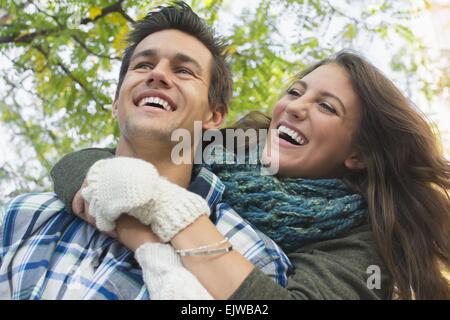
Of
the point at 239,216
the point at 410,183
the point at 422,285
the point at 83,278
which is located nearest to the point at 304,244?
the point at 239,216

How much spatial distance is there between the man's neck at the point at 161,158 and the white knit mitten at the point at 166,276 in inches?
21.9

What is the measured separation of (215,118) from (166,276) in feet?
3.42

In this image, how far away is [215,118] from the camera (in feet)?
7.23

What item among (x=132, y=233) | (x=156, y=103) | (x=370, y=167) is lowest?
(x=132, y=233)

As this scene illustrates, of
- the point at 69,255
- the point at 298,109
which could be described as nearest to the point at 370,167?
the point at 298,109

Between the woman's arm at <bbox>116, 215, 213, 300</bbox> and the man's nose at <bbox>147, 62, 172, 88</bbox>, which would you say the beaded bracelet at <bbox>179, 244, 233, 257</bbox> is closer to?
the woman's arm at <bbox>116, 215, 213, 300</bbox>

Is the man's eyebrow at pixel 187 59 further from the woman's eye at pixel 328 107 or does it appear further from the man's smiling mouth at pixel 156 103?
the woman's eye at pixel 328 107

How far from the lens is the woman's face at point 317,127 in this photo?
202cm

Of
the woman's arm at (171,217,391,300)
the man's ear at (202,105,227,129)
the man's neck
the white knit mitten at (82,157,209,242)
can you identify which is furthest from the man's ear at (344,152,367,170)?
the white knit mitten at (82,157,209,242)

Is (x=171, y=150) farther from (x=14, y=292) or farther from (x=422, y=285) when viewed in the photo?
(x=422, y=285)

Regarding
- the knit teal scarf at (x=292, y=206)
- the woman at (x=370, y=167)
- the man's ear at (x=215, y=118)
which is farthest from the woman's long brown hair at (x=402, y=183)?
the man's ear at (x=215, y=118)

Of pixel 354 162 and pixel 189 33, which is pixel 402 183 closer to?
pixel 354 162

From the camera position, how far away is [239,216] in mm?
1774
